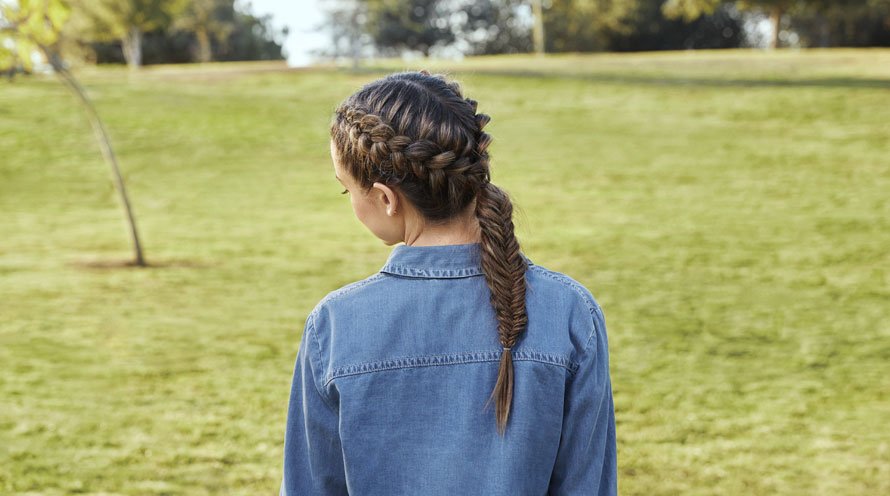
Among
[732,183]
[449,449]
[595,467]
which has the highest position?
[449,449]

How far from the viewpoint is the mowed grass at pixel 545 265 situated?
453 cm

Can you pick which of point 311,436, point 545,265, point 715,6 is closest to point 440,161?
point 311,436

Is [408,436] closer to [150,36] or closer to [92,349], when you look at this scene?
[92,349]

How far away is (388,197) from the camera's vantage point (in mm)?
1420

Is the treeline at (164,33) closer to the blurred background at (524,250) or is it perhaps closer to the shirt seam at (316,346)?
the blurred background at (524,250)

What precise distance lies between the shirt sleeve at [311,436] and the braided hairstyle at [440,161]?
0.91ft

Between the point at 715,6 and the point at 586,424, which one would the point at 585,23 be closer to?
the point at 715,6

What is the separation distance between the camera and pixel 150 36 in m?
41.3

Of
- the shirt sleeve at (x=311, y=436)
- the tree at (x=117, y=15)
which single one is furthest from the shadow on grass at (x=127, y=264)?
the tree at (x=117, y=15)

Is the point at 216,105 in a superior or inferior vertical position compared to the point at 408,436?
inferior

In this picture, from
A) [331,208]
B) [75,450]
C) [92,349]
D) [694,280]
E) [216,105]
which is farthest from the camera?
[216,105]

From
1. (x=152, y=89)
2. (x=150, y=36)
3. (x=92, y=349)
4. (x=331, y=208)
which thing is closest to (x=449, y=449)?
(x=92, y=349)

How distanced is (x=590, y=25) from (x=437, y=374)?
38.1 meters

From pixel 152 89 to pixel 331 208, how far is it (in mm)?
12741
